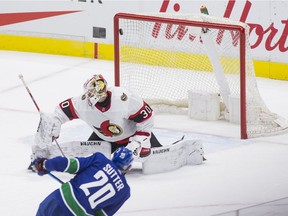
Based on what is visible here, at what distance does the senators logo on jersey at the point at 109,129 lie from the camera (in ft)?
24.9

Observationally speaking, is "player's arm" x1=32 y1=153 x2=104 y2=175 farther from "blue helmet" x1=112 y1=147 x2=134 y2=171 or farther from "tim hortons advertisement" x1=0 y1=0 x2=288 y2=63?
"tim hortons advertisement" x1=0 y1=0 x2=288 y2=63

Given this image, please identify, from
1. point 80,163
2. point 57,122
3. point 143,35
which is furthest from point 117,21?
point 80,163

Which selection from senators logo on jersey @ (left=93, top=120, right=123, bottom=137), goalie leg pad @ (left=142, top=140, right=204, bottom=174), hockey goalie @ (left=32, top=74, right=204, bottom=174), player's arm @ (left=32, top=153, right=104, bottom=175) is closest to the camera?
player's arm @ (left=32, top=153, right=104, bottom=175)

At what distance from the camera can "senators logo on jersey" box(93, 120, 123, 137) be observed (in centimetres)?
760

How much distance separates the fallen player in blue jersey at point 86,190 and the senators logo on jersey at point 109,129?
153 centimetres

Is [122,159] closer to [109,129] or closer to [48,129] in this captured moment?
[109,129]

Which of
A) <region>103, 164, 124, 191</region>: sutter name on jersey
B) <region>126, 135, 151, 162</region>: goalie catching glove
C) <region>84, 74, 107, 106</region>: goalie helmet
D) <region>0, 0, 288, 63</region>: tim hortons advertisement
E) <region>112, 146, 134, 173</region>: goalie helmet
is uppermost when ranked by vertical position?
<region>112, 146, 134, 173</region>: goalie helmet

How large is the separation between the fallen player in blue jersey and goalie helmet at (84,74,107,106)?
1367mm

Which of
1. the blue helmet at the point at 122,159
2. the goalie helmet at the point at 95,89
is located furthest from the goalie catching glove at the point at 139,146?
the blue helmet at the point at 122,159

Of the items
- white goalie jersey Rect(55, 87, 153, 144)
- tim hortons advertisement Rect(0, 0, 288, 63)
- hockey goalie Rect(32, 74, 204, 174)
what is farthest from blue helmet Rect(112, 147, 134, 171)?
tim hortons advertisement Rect(0, 0, 288, 63)

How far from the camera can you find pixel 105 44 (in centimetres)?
1139

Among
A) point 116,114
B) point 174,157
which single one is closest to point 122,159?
point 116,114

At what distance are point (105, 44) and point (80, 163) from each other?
542 centimetres

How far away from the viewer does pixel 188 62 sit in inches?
378
